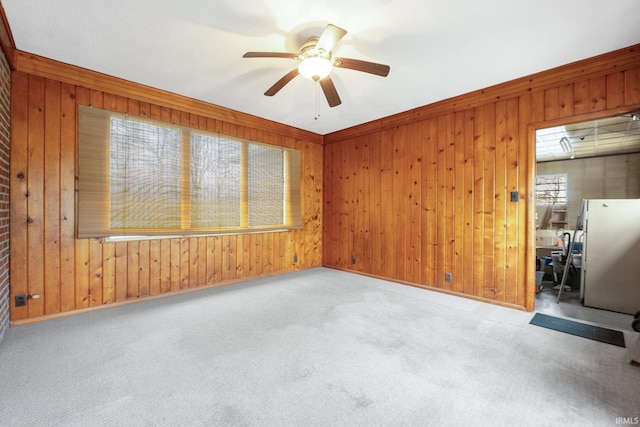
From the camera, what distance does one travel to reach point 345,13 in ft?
6.75

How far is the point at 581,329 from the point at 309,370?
2619 mm

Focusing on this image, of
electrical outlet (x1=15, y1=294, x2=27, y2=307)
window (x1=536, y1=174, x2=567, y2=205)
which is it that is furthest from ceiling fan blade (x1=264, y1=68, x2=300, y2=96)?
window (x1=536, y1=174, x2=567, y2=205)

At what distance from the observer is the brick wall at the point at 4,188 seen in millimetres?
2371

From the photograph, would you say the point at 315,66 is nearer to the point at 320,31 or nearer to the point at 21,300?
the point at 320,31

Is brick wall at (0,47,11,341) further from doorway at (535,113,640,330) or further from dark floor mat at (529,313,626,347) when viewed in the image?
doorway at (535,113,640,330)

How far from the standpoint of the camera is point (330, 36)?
1937 millimetres

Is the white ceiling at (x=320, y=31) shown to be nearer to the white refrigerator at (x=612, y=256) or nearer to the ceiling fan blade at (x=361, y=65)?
the ceiling fan blade at (x=361, y=65)

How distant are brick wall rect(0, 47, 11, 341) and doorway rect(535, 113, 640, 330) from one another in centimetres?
547

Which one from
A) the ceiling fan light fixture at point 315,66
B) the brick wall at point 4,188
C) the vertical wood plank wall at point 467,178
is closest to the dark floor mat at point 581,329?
the vertical wood plank wall at point 467,178

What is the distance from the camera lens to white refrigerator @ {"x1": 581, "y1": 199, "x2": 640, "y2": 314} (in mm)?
3111

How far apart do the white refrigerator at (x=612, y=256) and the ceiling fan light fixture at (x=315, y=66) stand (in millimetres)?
3513

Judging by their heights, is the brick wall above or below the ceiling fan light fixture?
below

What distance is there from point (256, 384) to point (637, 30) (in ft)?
12.9

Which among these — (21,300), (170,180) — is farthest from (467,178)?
(21,300)
